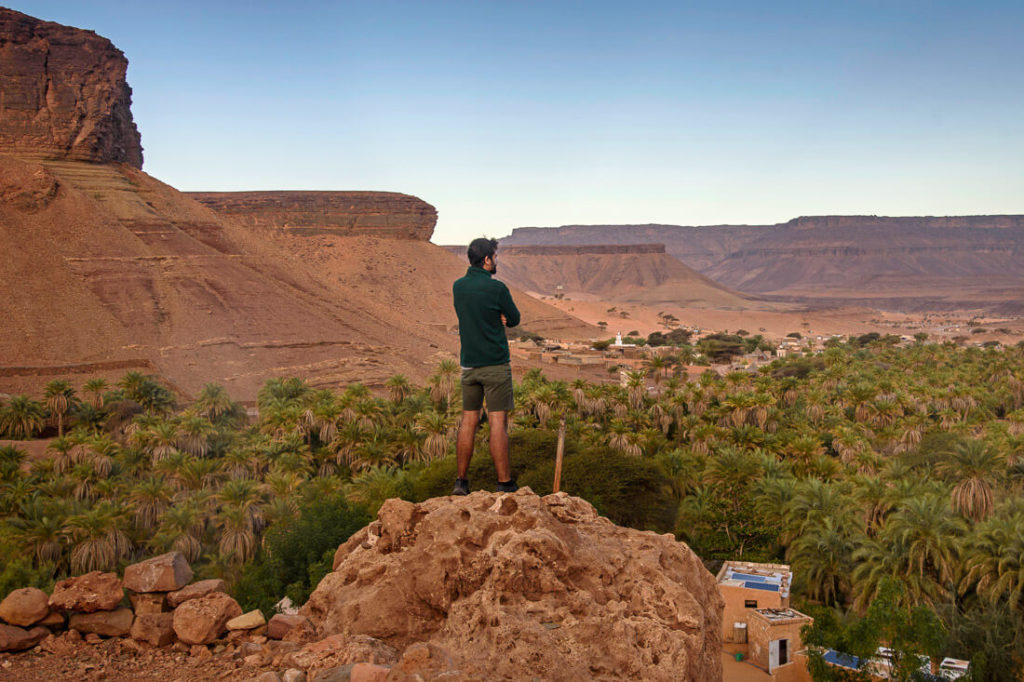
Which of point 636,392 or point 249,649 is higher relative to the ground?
point 249,649

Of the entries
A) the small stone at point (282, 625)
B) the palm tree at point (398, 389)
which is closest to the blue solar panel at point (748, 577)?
the small stone at point (282, 625)

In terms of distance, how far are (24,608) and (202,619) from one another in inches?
54.5

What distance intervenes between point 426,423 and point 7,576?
527 inches

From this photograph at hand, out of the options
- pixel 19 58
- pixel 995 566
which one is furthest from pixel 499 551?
pixel 19 58

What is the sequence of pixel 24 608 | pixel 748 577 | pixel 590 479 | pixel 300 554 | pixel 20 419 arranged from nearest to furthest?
pixel 24 608 → pixel 300 554 → pixel 590 479 → pixel 748 577 → pixel 20 419

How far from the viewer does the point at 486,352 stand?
6.73 meters

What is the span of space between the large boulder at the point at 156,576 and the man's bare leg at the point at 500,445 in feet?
8.53

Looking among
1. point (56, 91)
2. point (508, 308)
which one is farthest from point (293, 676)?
point (56, 91)

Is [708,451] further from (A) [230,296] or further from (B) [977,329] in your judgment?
(B) [977,329]

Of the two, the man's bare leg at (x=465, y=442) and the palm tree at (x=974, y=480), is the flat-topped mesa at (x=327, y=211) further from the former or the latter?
the man's bare leg at (x=465, y=442)

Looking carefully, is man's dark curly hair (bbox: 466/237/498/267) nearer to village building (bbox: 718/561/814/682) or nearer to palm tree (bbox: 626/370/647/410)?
village building (bbox: 718/561/814/682)

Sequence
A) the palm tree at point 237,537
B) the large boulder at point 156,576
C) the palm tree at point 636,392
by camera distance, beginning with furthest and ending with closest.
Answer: the palm tree at point 636,392 → the palm tree at point 237,537 → the large boulder at point 156,576

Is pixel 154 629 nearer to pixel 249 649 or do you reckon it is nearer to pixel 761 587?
pixel 249 649

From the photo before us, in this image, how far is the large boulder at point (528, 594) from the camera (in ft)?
13.9
